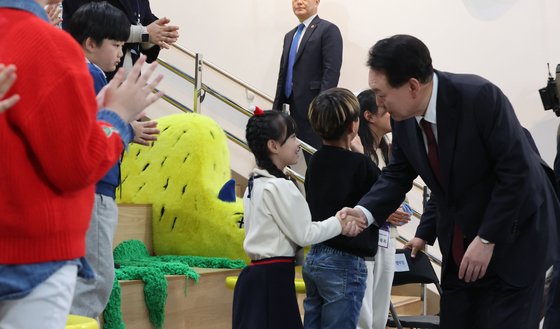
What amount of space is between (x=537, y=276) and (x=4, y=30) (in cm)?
153

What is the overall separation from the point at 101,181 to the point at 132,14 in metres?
1.50

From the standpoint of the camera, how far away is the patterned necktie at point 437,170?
2.35 m

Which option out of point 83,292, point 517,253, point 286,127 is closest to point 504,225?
point 517,253

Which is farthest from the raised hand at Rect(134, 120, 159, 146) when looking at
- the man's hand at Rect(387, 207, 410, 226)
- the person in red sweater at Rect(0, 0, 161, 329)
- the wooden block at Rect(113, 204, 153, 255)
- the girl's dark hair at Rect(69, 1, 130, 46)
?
the wooden block at Rect(113, 204, 153, 255)

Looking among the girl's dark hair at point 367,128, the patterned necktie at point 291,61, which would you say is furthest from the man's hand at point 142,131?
the patterned necktie at point 291,61

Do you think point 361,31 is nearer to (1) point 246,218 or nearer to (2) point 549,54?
(2) point 549,54

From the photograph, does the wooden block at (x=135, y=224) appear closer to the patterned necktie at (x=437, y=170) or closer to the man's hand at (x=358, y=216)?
the man's hand at (x=358, y=216)

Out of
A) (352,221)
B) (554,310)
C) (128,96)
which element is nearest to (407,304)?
(554,310)

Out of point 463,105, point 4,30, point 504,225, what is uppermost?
point 4,30

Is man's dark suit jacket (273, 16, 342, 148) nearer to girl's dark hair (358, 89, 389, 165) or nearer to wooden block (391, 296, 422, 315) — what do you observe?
wooden block (391, 296, 422, 315)

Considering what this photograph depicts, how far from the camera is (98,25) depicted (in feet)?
8.93

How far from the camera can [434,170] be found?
237 centimetres

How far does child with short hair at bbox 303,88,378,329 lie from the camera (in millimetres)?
2938

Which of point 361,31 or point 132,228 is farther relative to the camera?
point 361,31
